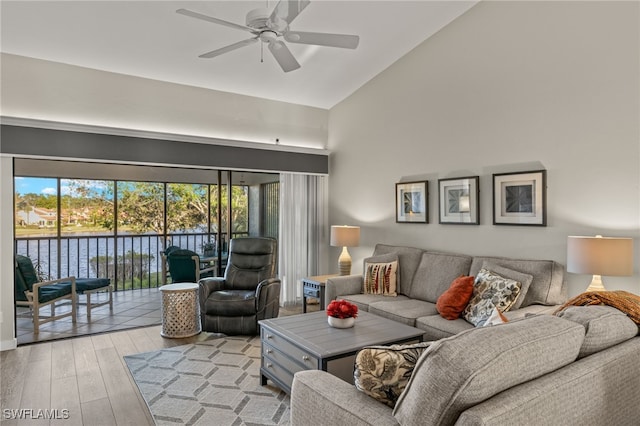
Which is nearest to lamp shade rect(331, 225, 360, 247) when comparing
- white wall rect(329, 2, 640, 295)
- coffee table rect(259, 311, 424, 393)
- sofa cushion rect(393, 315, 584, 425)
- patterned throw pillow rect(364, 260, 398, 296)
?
white wall rect(329, 2, 640, 295)

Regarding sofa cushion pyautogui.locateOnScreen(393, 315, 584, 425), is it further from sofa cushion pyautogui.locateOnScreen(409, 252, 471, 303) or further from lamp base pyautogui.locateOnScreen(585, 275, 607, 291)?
sofa cushion pyautogui.locateOnScreen(409, 252, 471, 303)

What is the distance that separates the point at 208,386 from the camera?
125 inches

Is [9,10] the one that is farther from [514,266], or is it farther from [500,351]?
[514,266]

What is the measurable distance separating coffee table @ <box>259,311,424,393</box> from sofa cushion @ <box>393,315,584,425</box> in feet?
4.36

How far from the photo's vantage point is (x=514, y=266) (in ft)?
11.5

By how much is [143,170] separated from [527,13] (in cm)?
442

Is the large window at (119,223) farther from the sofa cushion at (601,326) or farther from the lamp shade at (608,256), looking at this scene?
the sofa cushion at (601,326)

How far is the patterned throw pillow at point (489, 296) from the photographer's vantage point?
3170 mm

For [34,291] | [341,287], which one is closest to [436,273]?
[341,287]

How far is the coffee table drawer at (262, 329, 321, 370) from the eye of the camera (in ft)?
8.70

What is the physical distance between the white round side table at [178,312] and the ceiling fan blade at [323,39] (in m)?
2.94

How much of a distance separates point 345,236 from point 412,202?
100cm

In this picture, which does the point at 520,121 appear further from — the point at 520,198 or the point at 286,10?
the point at 286,10

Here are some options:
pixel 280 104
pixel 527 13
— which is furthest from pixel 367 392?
pixel 280 104
